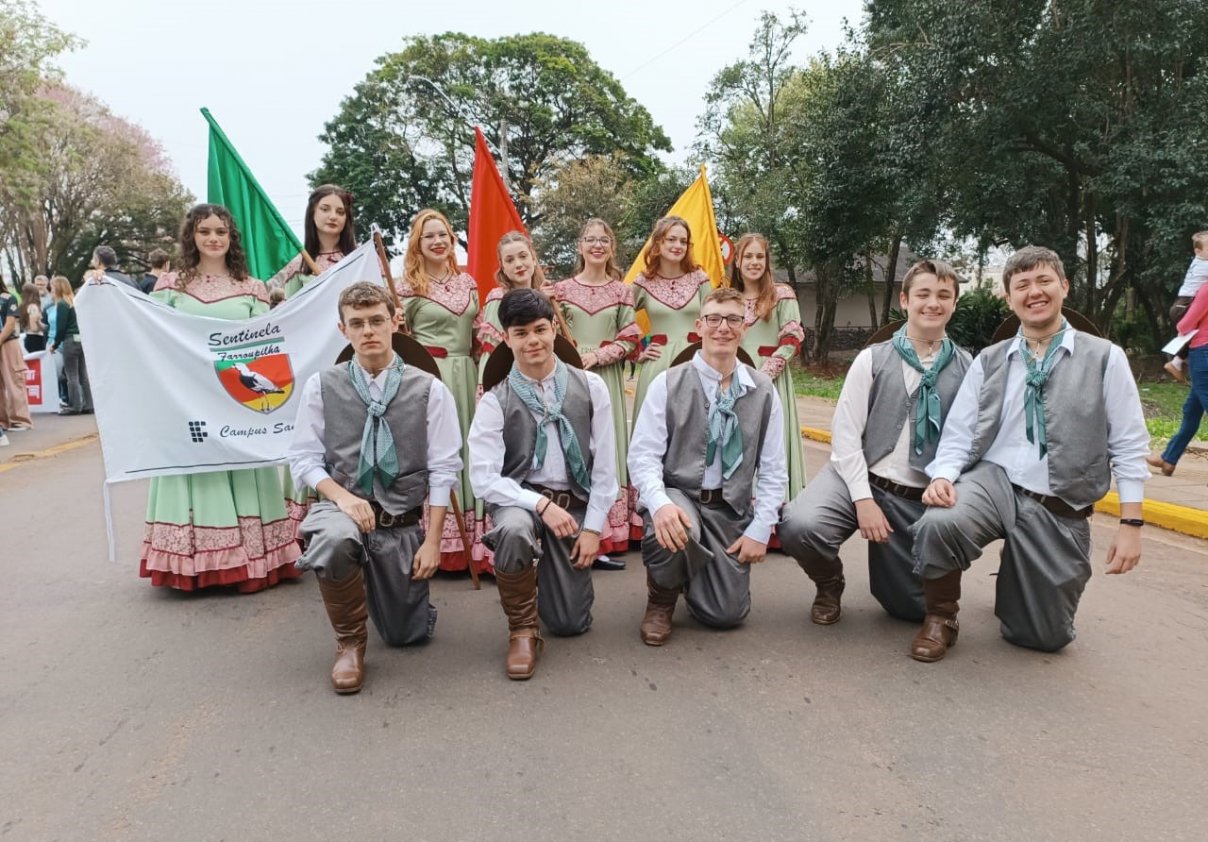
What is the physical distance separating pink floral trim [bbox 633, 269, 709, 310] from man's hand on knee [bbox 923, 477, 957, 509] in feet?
7.39

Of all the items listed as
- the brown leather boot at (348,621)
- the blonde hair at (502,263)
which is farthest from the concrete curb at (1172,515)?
the brown leather boot at (348,621)

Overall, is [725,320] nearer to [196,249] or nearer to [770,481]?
[770,481]

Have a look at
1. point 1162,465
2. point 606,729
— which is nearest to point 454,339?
point 606,729

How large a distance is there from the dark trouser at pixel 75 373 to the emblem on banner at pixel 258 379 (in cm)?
1017

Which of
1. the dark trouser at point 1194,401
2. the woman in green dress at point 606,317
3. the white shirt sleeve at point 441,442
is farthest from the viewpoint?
the dark trouser at point 1194,401

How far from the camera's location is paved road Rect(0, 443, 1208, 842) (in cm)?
244

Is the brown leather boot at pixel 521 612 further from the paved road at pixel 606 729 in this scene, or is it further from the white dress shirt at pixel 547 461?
the white dress shirt at pixel 547 461

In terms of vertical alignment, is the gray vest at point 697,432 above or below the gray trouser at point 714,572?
above

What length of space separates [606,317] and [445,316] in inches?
38.1

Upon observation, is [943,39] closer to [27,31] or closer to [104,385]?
[104,385]

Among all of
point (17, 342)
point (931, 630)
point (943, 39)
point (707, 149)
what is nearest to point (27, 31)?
point (17, 342)

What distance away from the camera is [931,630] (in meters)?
3.57

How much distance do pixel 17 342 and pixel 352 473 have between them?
1010 centimetres

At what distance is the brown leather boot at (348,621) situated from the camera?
10.9 feet
